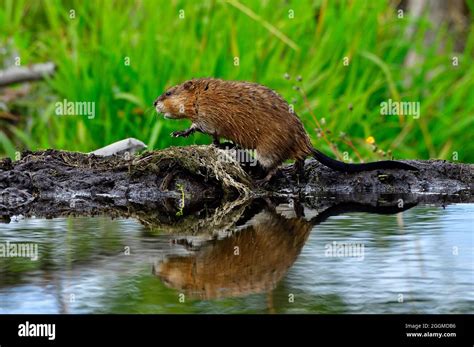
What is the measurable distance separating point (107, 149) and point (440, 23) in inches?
177

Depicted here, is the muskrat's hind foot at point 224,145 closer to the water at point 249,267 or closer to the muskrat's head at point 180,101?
the muskrat's head at point 180,101

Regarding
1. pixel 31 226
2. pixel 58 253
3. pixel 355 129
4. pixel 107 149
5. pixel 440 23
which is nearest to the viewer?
pixel 58 253

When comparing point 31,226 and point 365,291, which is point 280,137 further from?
point 365,291

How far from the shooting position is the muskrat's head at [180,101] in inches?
325

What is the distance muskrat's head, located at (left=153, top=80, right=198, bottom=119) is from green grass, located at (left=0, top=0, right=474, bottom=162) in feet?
3.17

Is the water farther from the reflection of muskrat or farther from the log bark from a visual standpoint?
the log bark

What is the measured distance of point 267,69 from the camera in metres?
10.1

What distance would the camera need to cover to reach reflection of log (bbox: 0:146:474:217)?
24.8 ft

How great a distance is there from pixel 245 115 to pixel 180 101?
74cm

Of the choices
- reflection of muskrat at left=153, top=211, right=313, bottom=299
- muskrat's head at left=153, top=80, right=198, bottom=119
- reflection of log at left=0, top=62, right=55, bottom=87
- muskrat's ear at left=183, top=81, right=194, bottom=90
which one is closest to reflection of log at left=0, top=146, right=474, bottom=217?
muskrat's head at left=153, top=80, right=198, bottom=119

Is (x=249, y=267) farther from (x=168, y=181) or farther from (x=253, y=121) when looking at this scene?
(x=253, y=121)

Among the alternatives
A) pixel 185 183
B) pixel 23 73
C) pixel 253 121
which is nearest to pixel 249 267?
pixel 185 183

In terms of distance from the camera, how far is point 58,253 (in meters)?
5.52
